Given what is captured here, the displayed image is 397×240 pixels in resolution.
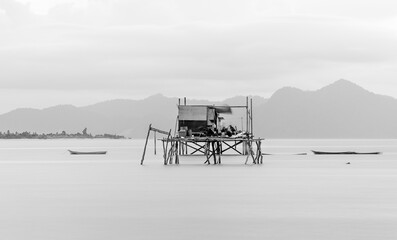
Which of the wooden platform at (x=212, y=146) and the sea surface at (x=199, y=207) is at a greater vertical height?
the wooden platform at (x=212, y=146)

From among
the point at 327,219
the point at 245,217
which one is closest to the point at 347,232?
the point at 327,219

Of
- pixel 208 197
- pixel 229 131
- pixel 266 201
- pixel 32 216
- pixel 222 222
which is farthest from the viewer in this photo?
pixel 229 131

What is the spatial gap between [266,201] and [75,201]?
27.0ft

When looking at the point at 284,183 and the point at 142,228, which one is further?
the point at 284,183

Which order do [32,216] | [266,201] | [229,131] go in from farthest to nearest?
1. [229,131]
2. [266,201]
3. [32,216]

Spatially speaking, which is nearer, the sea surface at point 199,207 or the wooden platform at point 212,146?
the sea surface at point 199,207

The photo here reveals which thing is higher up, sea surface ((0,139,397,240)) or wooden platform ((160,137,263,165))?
wooden platform ((160,137,263,165))

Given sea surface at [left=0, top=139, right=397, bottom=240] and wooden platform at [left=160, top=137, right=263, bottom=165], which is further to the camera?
wooden platform at [left=160, top=137, right=263, bottom=165]

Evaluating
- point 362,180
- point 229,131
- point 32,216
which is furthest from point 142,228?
point 229,131

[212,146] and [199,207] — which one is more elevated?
[212,146]

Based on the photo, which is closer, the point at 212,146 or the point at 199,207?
the point at 199,207

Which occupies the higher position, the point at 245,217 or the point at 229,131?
the point at 229,131

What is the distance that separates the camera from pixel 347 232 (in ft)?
73.2

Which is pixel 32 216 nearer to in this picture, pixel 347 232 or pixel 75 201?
pixel 75 201
